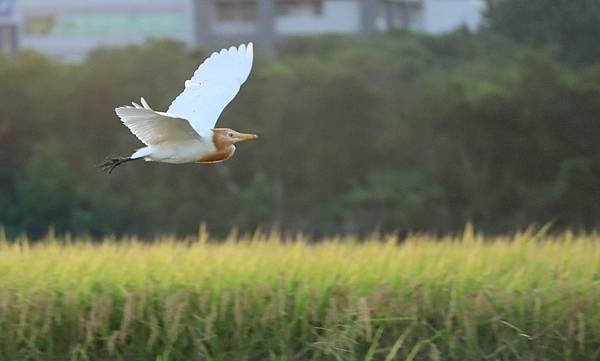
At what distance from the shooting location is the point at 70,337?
5805 millimetres

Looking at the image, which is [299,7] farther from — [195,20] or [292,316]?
[292,316]

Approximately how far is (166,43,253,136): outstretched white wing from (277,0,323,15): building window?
33491mm

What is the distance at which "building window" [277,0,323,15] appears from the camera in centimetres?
4016

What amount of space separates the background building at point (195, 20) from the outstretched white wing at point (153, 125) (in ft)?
108

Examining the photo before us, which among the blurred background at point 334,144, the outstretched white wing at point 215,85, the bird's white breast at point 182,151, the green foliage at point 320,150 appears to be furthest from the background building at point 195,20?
the bird's white breast at point 182,151

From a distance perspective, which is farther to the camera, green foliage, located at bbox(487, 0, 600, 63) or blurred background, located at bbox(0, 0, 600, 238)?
green foliage, located at bbox(487, 0, 600, 63)

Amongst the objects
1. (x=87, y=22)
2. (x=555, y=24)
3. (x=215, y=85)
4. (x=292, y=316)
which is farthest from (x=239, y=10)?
(x=292, y=316)

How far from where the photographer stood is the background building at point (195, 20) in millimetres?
39969

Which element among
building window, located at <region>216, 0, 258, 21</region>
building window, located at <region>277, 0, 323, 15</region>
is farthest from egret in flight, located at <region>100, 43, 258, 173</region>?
building window, located at <region>216, 0, 258, 21</region>

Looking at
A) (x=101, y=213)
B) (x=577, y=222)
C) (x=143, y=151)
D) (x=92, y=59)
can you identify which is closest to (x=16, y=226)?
(x=101, y=213)

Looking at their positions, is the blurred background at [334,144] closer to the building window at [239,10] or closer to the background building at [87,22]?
the building window at [239,10]

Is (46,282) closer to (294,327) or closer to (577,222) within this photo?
(294,327)

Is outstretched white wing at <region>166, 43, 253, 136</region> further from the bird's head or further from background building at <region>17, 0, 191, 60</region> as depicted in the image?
background building at <region>17, 0, 191, 60</region>

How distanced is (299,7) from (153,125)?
114 feet
